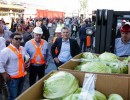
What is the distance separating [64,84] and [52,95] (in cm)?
15

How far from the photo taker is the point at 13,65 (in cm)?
510

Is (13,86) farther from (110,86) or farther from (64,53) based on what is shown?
(110,86)

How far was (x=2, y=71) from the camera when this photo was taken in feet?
16.4

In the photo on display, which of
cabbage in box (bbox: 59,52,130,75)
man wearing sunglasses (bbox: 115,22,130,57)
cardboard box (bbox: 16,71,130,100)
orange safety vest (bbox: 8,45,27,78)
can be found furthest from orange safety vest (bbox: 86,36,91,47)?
cardboard box (bbox: 16,71,130,100)

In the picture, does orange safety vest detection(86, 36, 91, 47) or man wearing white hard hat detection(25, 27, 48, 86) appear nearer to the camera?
man wearing white hard hat detection(25, 27, 48, 86)

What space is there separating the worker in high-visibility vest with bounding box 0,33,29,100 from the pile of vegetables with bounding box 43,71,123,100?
2.57 metres

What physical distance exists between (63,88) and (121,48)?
2457mm

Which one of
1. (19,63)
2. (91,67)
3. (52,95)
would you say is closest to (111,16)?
(91,67)

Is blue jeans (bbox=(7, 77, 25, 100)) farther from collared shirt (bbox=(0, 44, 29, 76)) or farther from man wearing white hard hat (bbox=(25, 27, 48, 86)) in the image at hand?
man wearing white hard hat (bbox=(25, 27, 48, 86))

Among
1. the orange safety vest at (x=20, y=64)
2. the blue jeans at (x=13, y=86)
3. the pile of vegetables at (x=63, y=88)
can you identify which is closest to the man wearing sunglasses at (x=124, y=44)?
the orange safety vest at (x=20, y=64)

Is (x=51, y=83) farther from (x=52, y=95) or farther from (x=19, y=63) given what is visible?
(x=19, y=63)

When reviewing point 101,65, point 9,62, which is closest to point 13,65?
point 9,62

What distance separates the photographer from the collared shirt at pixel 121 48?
4582 mm

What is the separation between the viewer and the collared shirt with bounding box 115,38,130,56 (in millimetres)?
4582
